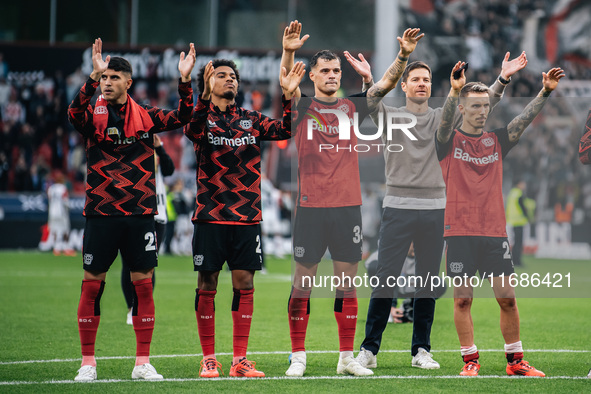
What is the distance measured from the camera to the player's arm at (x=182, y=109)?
590 centimetres

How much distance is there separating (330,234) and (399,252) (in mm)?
592

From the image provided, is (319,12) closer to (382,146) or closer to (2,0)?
(2,0)

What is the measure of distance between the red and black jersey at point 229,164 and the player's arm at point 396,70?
67 centimetres

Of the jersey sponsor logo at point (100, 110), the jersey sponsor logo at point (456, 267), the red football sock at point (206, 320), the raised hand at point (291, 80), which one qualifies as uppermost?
the raised hand at point (291, 80)

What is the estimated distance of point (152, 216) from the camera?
609 centimetres

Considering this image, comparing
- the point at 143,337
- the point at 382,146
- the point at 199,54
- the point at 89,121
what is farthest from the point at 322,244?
the point at 199,54

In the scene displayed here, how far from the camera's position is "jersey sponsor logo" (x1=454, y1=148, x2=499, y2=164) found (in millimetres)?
6293

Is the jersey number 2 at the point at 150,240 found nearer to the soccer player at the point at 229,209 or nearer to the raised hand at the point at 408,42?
the soccer player at the point at 229,209

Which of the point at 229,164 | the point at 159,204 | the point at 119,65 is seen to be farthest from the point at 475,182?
the point at 159,204

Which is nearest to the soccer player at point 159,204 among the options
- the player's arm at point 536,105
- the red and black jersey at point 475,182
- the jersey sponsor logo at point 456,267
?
the red and black jersey at point 475,182

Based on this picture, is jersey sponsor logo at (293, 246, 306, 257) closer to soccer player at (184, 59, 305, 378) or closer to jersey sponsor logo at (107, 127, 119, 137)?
Answer: soccer player at (184, 59, 305, 378)

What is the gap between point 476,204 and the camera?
6254mm

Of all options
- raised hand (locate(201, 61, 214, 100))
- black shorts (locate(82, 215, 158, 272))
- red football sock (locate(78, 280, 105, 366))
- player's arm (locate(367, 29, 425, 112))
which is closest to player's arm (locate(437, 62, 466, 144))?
player's arm (locate(367, 29, 425, 112))

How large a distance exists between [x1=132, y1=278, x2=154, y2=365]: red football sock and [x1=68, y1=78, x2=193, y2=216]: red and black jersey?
20.9 inches
